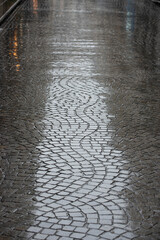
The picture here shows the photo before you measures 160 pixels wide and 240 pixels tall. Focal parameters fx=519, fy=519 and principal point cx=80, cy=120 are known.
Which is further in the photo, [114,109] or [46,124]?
[114,109]

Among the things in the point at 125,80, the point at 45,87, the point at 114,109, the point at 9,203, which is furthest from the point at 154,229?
the point at 125,80

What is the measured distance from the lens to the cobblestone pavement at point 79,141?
16.0 feet

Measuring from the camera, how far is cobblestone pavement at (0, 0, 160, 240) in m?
4.87

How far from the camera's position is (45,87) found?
34.3 feet

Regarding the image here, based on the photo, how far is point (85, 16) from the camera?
25266 millimetres

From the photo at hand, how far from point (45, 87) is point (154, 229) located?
20.1 ft

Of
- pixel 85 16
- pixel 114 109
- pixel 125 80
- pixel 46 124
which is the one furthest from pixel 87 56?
pixel 85 16

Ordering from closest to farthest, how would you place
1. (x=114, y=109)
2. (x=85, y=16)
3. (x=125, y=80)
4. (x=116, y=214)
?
1. (x=116, y=214)
2. (x=114, y=109)
3. (x=125, y=80)
4. (x=85, y=16)

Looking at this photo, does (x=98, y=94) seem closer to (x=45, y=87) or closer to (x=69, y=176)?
(x=45, y=87)

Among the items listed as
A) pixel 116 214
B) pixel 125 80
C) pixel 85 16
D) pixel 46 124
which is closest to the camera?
pixel 116 214

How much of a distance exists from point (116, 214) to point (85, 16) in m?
21.1

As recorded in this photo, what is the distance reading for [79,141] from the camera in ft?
23.5

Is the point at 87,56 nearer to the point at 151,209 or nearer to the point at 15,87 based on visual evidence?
the point at 15,87

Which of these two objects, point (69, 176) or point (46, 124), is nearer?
point (69, 176)
